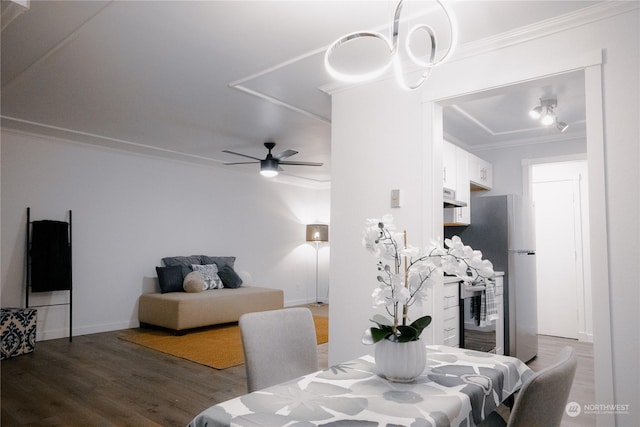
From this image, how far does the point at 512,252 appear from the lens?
4297 millimetres

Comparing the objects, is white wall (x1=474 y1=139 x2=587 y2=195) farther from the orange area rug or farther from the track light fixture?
the orange area rug

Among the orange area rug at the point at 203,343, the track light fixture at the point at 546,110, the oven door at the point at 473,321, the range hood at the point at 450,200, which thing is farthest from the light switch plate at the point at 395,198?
the orange area rug at the point at 203,343

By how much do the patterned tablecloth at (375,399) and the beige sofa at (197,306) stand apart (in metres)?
4.18

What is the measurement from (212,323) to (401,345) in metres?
4.72

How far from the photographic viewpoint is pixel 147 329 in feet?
18.5

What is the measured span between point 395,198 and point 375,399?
6.17ft

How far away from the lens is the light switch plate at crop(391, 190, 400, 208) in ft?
9.59

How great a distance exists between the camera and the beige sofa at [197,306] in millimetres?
5254

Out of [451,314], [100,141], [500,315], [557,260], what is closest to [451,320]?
[451,314]

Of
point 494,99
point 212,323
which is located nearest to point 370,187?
point 494,99

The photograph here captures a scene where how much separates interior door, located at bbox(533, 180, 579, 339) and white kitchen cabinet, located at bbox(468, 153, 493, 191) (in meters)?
1.15

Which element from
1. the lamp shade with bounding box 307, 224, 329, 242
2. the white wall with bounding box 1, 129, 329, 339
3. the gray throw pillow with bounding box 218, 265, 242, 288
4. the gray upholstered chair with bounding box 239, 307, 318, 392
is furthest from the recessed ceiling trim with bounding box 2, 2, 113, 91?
the lamp shade with bounding box 307, 224, 329, 242

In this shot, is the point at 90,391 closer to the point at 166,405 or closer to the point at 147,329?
the point at 166,405

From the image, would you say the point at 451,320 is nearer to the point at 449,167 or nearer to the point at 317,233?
the point at 449,167
